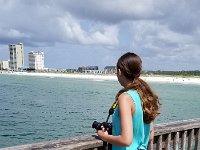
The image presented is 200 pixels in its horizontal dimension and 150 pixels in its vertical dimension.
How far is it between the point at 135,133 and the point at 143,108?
212mm

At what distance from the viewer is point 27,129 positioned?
22297mm

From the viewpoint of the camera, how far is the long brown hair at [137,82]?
9.23 ft

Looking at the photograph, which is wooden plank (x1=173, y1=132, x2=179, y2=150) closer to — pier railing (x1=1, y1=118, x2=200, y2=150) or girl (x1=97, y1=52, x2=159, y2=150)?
pier railing (x1=1, y1=118, x2=200, y2=150)

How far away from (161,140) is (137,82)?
1.49 metres

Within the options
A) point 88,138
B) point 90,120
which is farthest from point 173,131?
point 90,120

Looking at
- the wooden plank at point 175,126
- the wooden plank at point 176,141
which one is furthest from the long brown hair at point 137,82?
the wooden plank at point 176,141

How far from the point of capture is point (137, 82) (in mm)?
2854

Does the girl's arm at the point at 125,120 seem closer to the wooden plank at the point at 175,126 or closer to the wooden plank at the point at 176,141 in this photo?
the wooden plank at the point at 175,126

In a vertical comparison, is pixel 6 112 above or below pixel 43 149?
below

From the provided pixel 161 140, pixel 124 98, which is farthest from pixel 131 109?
pixel 161 140

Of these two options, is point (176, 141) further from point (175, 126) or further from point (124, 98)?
point (124, 98)

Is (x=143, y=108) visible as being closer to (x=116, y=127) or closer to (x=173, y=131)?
(x=116, y=127)

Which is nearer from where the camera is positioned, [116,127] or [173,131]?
[116,127]

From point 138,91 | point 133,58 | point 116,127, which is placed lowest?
point 116,127
